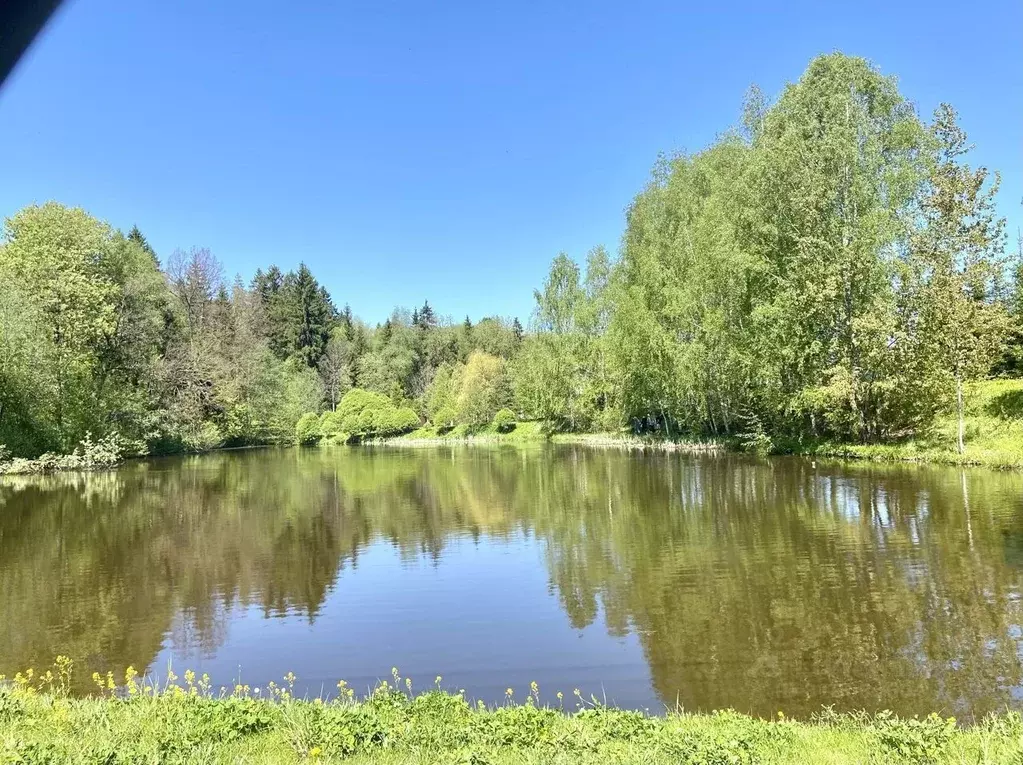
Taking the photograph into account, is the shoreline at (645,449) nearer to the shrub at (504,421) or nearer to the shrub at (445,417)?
the shrub at (504,421)

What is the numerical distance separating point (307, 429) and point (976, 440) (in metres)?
68.9

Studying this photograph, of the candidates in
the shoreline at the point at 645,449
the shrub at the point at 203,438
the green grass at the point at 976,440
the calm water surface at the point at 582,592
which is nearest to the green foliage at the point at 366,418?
the shoreline at the point at 645,449

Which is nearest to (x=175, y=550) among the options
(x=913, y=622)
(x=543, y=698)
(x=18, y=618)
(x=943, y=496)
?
(x=18, y=618)

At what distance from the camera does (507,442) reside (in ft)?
221

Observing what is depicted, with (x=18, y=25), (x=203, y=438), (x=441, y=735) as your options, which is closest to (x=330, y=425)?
(x=203, y=438)

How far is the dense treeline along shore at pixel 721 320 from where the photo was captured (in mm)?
29047

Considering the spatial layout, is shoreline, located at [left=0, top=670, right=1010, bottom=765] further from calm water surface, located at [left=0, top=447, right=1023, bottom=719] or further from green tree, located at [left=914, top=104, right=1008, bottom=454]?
green tree, located at [left=914, top=104, right=1008, bottom=454]

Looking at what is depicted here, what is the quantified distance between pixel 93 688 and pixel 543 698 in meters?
5.75

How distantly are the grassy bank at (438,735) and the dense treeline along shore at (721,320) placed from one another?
23.6 m

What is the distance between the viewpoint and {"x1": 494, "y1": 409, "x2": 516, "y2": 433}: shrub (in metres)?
74.8

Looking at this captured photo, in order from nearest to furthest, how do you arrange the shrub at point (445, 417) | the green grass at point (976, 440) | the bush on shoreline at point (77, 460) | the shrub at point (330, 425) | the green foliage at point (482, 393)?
the green grass at point (976, 440) → the bush on shoreline at point (77, 460) → the green foliage at point (482, 393) → the shrub at point (445, 417) → the shrub at point (330, 425)

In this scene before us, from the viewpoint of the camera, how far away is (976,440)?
27891mm

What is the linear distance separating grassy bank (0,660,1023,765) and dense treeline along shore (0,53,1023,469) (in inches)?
928

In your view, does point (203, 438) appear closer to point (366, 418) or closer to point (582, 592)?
point (366, 418)
